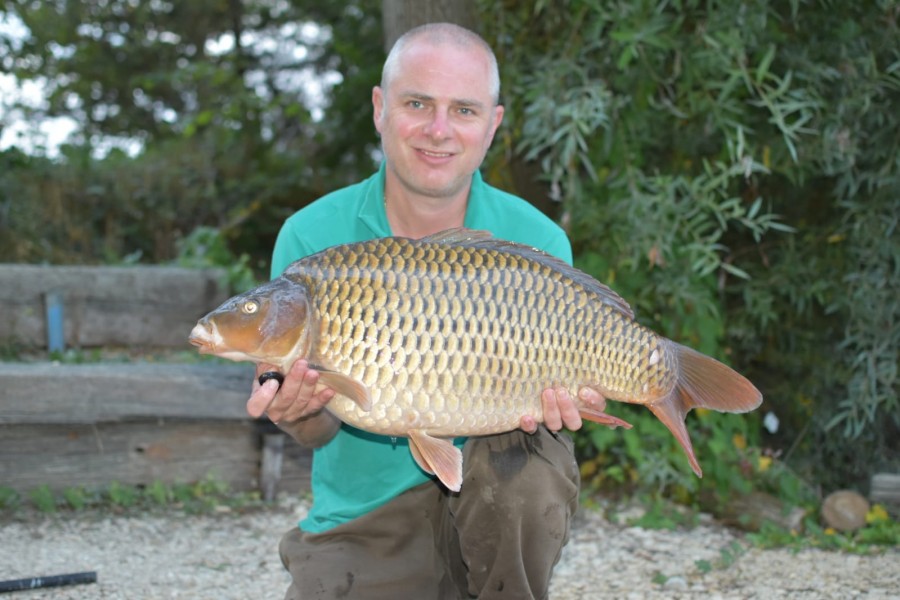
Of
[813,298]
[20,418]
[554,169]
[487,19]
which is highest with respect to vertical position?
[487,19]

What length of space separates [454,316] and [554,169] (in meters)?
1.52

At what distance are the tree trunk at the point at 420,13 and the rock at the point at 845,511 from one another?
1691 mm

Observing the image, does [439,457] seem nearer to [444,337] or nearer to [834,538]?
[444,337]

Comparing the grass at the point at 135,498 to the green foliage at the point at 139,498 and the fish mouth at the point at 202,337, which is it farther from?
the fish mouth at the point at 202,337

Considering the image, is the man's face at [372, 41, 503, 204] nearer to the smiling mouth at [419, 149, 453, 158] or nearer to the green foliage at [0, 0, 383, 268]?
the smiling mouth at [419, 149, 453, 158]

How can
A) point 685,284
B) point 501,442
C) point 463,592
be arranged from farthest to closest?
point 685,284 → point 463,592 → point 501,442

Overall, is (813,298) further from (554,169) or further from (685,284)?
(554,169)

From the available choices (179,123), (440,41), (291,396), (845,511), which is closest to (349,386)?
(291,396)

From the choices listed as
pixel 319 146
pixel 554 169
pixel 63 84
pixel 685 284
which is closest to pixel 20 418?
pixel 554 169

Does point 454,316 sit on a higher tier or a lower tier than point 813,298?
higher

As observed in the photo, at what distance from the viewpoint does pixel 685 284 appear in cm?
288

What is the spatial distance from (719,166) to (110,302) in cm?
219

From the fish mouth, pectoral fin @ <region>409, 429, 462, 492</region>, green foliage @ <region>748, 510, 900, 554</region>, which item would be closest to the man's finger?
the fish mouth

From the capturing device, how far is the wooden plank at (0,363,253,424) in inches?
106
